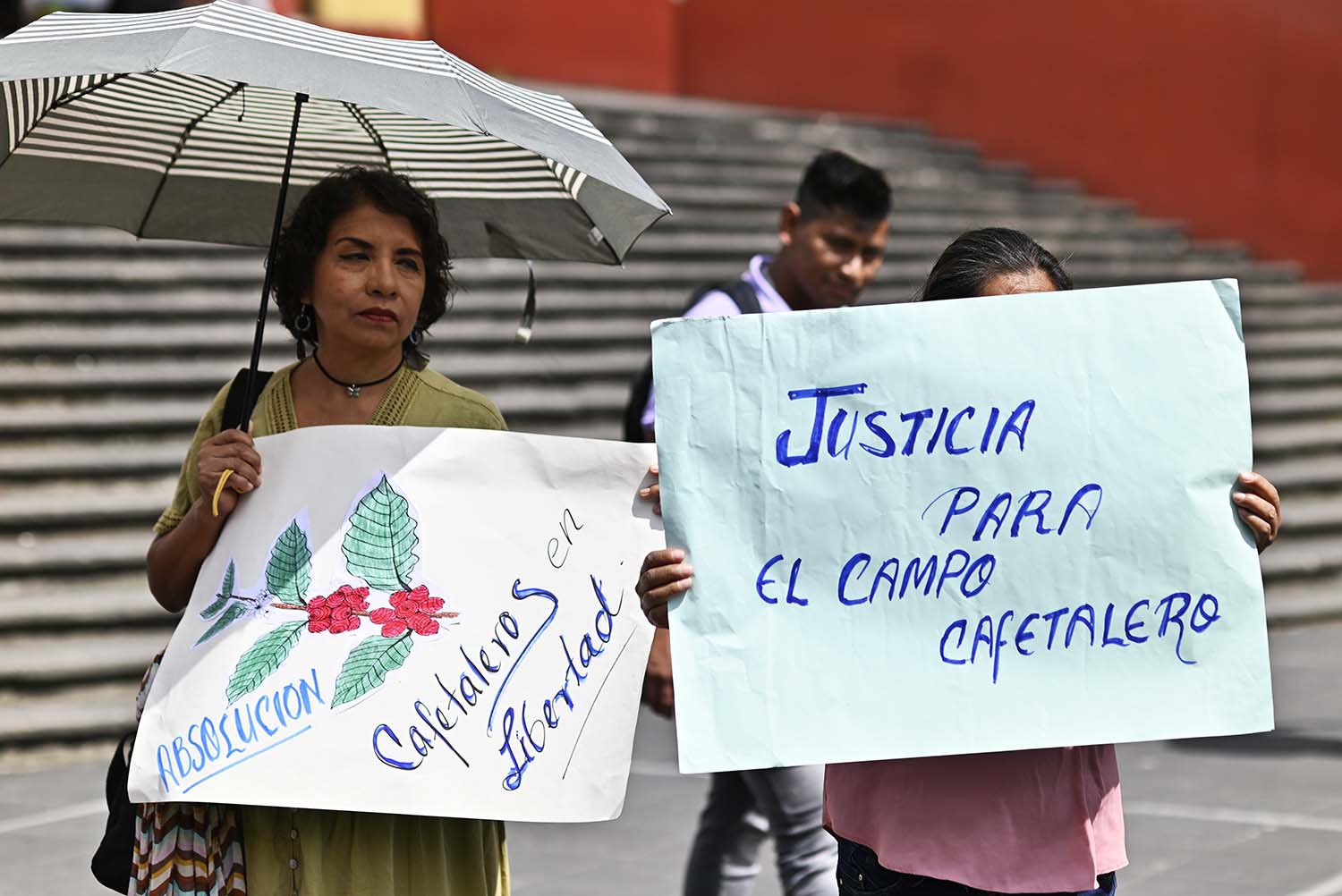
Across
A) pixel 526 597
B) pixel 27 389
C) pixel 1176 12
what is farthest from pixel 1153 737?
pixel 1176 12

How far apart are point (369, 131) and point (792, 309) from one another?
1.16m

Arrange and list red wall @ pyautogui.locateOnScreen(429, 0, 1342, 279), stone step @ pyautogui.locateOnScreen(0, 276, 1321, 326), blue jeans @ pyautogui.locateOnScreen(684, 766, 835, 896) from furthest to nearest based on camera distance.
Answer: red wall @ pyautogui.locateOnScreen(429, 0, 1342, 279), stone step @ pyautogui.locateOnScreen(0, 276, 1321, 326), blue jeans @ pyautogui.locateOnScreen(684, 766, 835, 896)

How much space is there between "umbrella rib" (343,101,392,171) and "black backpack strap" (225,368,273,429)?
→ 1.74ft

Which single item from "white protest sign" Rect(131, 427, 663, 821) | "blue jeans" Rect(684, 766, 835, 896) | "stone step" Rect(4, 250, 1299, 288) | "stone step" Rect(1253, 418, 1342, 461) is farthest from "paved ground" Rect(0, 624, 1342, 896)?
"stone step" Rect(1253, 418, 1342, 461)

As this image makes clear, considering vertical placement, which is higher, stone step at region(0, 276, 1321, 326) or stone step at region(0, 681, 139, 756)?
stone step at region(0, 276, 1321, 326)

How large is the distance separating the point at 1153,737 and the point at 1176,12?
13.6 metres

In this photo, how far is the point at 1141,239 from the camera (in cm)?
1454

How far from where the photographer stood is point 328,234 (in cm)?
295

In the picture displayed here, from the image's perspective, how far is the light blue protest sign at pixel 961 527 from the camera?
8.12ft

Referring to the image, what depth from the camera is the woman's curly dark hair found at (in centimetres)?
296

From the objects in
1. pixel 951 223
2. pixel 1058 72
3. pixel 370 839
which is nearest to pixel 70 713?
pixel 370 839

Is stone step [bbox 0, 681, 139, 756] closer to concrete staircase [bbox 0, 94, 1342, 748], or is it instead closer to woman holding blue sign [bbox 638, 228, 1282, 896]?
concrete staircase [bbox 0, 94, 1342, 748]

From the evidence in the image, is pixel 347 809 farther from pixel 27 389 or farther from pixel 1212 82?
pixel 1212 82

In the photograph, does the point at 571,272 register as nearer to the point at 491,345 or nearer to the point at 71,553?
the point at 491,345
